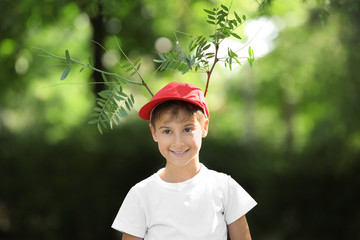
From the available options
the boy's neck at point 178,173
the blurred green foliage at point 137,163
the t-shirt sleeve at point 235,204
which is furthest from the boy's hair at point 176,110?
the blurred green foliage at point 137,163

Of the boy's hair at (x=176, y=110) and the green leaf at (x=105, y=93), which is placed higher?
the green leaf at (x=105, y=93)

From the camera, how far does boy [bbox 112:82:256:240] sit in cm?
228

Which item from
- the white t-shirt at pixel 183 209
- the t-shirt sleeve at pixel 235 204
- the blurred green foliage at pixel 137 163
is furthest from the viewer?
the blurred green foliage at pixel 137 163

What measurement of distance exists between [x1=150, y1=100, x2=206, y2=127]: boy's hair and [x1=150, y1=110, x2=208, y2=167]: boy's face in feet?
0.04

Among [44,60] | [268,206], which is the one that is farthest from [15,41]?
[268,206]

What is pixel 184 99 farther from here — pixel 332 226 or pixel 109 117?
pixel 332 226

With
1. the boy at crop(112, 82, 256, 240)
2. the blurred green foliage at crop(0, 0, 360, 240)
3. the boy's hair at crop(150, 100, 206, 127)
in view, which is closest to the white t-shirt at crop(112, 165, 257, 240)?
the boy at crop(112, 82, 256, 240)

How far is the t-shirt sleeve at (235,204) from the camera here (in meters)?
2.38

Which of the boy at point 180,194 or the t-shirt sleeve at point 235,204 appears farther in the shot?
the t-shirt sleeve at point 235,204

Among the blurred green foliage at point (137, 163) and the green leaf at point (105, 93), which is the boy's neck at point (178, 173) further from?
the blurred green foliage at point (137, 163)

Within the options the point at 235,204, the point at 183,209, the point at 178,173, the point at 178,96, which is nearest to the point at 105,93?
the point at 178,96

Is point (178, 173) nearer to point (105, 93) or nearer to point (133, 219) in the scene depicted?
point (133, 219)

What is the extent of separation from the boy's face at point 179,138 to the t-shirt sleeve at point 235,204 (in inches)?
11.1

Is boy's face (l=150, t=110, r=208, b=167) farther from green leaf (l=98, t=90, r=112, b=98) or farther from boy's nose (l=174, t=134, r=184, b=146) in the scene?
green leaf (l=98, t=90, r=112, b=98)
